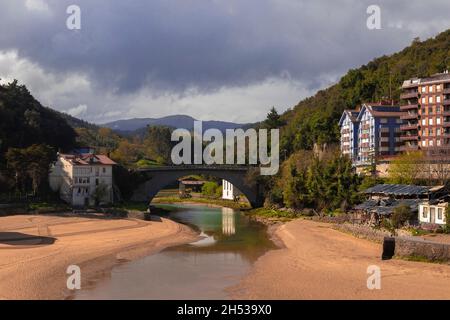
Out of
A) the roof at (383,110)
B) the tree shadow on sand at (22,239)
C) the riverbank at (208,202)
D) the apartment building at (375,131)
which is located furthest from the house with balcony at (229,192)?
the tree shadow on sand at (22,239)

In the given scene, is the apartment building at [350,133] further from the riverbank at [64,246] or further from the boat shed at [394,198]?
the riverbank at [64,246]

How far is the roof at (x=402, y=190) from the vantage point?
5731 cm

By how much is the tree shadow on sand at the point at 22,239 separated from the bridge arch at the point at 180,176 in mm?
42601

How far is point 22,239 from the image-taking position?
52.8 metres

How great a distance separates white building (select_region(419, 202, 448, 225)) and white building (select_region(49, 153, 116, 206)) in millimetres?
49110

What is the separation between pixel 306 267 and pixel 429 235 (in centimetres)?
1294

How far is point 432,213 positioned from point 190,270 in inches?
984

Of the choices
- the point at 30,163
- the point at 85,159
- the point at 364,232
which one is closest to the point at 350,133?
the point at 85,159

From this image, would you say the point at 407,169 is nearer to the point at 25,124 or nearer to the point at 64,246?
the point at 64,246

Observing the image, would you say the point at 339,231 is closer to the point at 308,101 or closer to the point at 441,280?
the point at 441,280

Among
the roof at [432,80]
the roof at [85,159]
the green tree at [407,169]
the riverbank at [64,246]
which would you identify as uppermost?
the roof at [432,80]

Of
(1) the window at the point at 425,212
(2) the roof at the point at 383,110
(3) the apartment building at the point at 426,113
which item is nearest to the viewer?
(1) the window at the point at 425,212

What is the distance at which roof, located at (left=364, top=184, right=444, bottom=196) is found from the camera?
57.3 metres

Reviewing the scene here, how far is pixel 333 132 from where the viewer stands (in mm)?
108938
